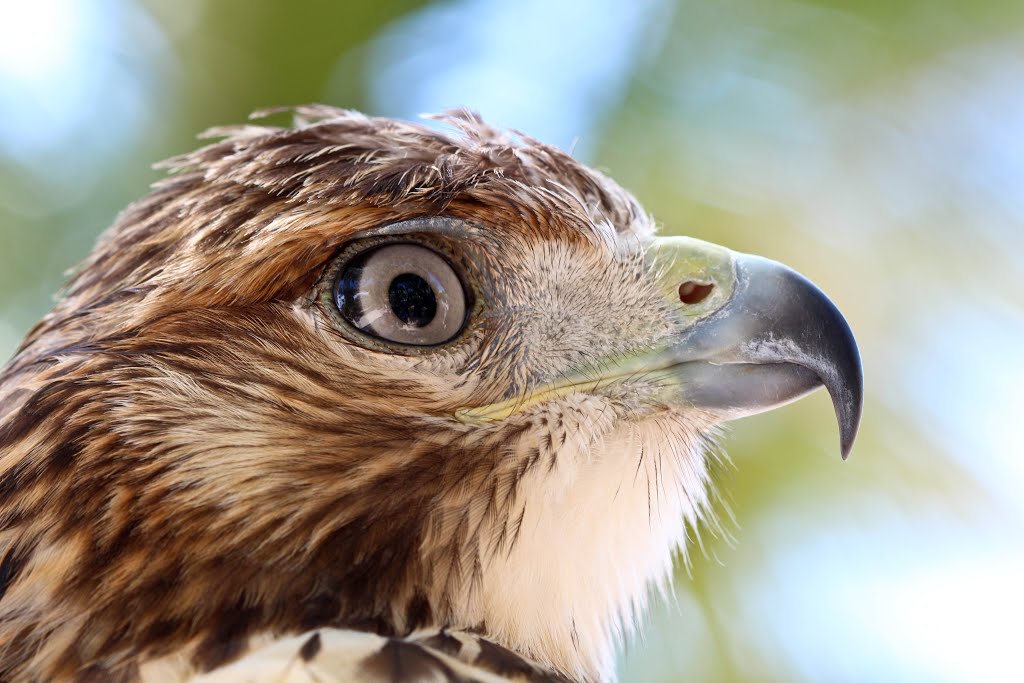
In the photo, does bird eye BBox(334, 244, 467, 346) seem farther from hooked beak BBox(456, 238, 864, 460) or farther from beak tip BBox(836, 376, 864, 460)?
beak tip BBox(836, 376, 864, 460)

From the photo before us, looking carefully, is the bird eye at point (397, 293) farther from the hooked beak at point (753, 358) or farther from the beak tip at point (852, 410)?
the beak tip at point (852, 410)

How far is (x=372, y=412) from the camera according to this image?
158 cm

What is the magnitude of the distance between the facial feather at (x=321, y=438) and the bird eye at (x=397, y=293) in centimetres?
3

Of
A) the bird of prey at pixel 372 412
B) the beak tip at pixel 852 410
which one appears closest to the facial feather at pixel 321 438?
the bird of prey at pixel 372 412

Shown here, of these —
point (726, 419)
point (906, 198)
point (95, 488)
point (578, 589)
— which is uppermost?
point (906, 198)

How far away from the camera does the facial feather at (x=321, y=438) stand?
57.7 inches

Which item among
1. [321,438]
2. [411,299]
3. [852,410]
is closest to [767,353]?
[852,410]

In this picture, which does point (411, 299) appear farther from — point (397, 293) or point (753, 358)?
point (753, 358)

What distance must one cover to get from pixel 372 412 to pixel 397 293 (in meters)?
0.20

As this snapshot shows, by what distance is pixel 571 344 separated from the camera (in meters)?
1.66

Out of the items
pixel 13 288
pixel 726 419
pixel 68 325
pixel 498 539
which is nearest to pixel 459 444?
pixel 498 539

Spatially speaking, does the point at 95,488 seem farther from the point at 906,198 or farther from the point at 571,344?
the point at 906,198

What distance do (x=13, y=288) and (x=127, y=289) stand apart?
3.40m

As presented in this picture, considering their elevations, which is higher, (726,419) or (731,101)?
(731,101)
